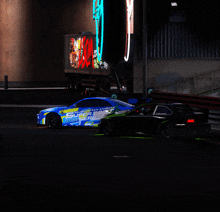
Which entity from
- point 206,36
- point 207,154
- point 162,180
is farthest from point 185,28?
point 162,180

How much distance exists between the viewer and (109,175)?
855cm

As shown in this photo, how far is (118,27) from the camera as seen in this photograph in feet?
119

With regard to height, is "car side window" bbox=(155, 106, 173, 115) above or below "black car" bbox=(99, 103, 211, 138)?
above

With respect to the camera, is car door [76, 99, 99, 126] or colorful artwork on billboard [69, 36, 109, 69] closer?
car door [76, 99, 99, 126]

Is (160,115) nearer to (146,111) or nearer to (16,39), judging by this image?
(146,111)

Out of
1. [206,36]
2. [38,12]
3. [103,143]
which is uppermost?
[38,12]

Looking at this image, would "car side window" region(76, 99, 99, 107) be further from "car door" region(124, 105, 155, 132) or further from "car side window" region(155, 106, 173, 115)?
"car side window" region(155, 106, 173, 115)

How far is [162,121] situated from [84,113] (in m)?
4.62

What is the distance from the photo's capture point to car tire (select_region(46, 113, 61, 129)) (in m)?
18.6

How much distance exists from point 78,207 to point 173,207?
1198mm

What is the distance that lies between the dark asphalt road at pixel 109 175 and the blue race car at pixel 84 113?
3.63 metres

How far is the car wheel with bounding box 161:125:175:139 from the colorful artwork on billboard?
79.2ft

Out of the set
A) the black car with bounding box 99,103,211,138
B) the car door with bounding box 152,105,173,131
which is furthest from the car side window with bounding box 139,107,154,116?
the car door with bounding box 152,105,173,131

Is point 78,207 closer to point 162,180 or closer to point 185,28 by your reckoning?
point 162,180
